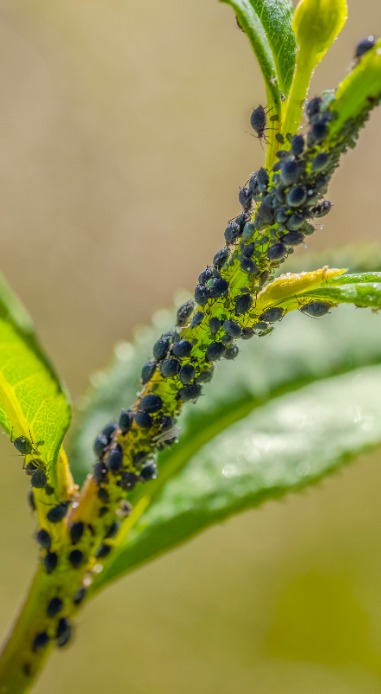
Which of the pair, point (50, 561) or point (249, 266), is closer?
point (249, 266)

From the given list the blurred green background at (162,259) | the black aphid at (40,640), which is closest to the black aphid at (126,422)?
the black aphid at (40,640)

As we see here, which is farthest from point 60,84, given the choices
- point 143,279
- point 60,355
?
point 60,355

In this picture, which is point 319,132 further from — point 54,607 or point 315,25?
point 54,607

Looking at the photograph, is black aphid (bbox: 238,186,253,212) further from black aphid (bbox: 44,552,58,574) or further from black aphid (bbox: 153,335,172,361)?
black aphid (bbox: 44,552,58,574)

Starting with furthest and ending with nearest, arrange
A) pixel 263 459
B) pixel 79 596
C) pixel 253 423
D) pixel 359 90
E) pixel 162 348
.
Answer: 1. pixel 253 423
2. pixel 263 459
3. pixel 79 596
4. pixel 162 348
5. pixel 359 90

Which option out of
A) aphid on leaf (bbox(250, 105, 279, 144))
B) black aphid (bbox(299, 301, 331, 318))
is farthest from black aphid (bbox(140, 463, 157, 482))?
aphid on leaf (bbox(250, 105, 279, 144))

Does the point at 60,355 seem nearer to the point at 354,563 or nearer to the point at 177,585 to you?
the point at 177,585

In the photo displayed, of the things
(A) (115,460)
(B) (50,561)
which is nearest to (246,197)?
(A) (115,460)
